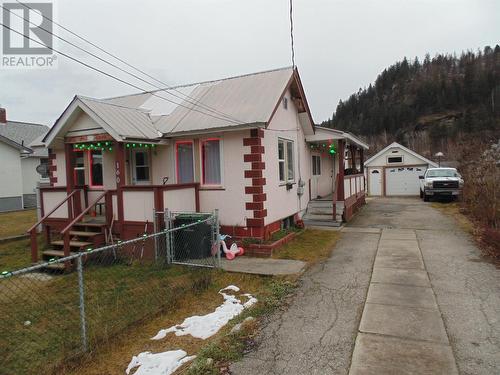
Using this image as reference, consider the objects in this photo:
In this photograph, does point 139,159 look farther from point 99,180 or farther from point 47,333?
point 47,333

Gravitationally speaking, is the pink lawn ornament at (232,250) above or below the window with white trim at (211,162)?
below

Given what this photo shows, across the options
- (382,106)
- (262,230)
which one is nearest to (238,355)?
(262,230)

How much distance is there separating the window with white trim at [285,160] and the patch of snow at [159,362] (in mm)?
7408

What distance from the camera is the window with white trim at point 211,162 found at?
971 cm

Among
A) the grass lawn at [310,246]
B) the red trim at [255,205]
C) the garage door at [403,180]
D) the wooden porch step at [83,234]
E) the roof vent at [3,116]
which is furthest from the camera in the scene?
the garage door at [403,180]

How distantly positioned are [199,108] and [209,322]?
7.43 m

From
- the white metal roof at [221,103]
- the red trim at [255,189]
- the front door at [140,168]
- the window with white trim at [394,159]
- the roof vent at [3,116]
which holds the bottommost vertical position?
the red trim at [255,189]

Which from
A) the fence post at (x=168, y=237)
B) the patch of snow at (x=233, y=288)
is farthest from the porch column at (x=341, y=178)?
the patch of snow at (x=233, y=288)

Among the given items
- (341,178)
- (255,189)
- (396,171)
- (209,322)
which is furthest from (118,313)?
(396,171)

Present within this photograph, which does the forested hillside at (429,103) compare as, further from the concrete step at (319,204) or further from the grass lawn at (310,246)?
the grass lawn at (310,246)

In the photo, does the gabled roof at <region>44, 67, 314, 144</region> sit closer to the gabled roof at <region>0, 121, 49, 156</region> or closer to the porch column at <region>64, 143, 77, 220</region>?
the porch column at <region>64, 143, 77, 220</region>

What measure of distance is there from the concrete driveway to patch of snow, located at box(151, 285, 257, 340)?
0.65 meters

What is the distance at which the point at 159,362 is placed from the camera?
3.82 metres

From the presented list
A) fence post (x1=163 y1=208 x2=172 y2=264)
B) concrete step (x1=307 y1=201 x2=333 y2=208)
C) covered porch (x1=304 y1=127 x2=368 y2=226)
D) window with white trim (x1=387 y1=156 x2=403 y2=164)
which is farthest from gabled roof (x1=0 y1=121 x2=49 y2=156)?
window with white trim (x1=387 y1=156 x2=403 y2=164)
